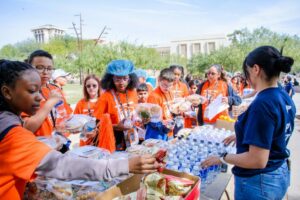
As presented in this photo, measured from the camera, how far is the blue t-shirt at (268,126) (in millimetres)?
1513

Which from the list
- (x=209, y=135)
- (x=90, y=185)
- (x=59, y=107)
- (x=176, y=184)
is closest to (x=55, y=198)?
(x=90, y=185)

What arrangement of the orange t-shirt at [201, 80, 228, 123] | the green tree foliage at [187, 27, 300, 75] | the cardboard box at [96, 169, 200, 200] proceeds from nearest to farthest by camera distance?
1. the cardboard box at [96, 169, 200, 200]
2. the orange t-shirt at [201, 80, 228, 123]
3. the green tree foliage at [187, 27, 300, 75]

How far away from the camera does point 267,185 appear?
1678 millimetres

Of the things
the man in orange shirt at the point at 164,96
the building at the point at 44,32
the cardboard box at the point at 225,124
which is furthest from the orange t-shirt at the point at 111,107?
the building at the point at 44,32

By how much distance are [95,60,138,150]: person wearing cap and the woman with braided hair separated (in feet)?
5.56

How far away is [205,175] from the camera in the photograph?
212 cm

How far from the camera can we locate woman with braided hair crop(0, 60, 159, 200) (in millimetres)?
1089

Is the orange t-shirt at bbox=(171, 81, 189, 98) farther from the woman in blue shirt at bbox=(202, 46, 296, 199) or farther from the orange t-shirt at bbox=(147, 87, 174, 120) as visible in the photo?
the woman in blue shirt at bbox=(202, 46, 296, 199)

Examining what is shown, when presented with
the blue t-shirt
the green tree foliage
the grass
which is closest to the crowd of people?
the blue t-shirt

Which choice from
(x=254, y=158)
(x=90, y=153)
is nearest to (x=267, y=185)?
(x=254, y=158)

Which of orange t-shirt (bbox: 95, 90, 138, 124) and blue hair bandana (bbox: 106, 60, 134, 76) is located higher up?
blue hair bandana (bbox: 106, 60, 134, 76)


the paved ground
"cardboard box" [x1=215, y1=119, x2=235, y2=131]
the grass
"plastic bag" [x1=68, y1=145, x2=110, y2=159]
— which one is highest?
"plastic bag" [x1=68, y1=145, x2=110, y2=159]

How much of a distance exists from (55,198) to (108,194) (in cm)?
32

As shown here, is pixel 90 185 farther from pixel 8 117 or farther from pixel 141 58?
pixel 141 58
